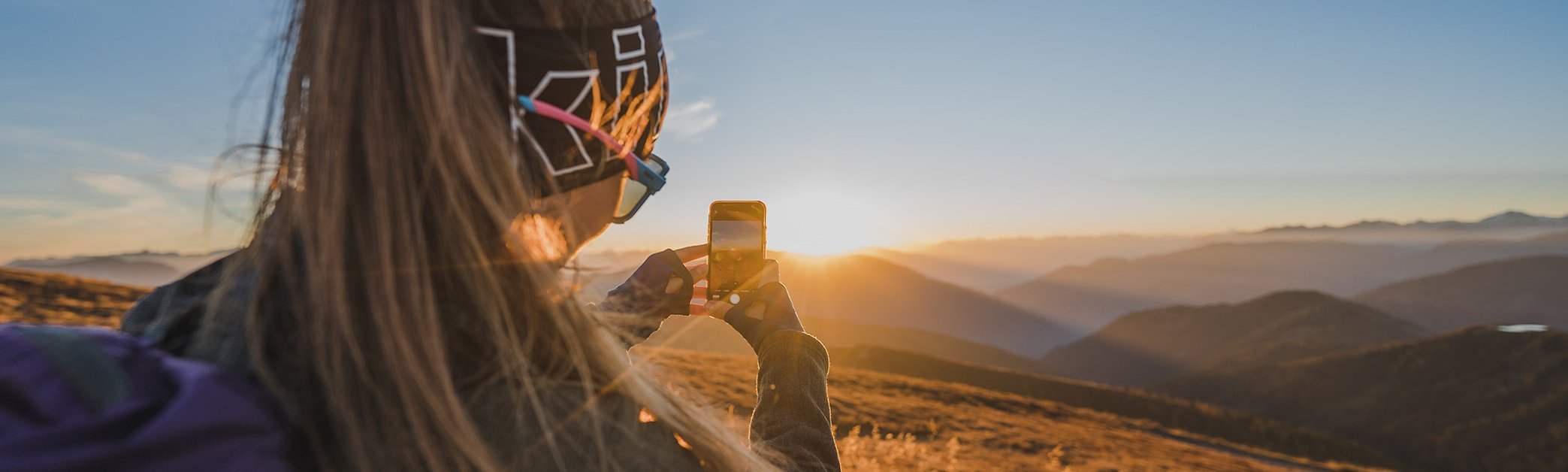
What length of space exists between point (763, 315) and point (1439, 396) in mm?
85176

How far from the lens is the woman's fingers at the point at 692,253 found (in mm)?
2672

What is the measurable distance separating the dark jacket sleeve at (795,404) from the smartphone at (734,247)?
46 cm

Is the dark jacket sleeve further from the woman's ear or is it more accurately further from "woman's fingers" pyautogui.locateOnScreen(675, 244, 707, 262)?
"woman's fingers" pyautogui.locateOnScreen(675, 244, 707, 262)

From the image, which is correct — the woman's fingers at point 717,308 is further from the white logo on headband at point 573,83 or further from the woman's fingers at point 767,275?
the white logo on headband at point 573,83

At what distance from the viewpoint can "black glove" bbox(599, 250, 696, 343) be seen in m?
2.18

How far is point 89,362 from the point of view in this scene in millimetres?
848

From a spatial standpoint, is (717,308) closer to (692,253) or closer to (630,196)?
(692,253)

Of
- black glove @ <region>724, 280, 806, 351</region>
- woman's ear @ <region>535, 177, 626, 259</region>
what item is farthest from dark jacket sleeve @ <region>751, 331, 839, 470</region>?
woman's ear @ <region>535, 177, 626, 259</region>

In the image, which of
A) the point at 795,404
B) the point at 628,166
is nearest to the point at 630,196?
the point at 628,166

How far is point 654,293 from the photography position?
2.29 metres

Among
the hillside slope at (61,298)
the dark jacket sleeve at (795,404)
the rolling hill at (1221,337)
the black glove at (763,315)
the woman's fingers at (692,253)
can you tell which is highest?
the woman's fingers at (692,253)

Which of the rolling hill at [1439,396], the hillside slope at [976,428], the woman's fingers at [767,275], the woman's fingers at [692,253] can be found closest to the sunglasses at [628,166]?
the woman's fingers at [767,275]

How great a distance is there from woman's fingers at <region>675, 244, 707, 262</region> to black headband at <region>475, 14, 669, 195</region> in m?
1.13

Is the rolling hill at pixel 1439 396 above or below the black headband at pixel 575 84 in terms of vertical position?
below
